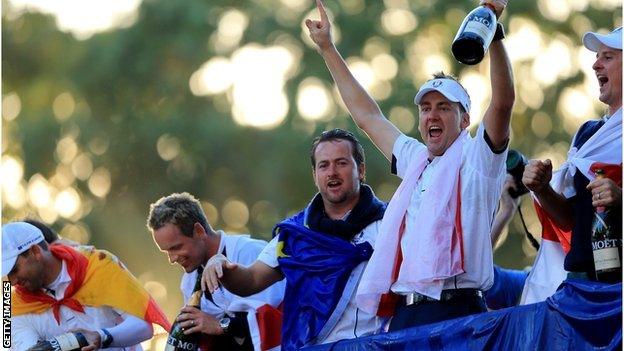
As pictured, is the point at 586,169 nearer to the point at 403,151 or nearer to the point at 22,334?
the point at 403,151

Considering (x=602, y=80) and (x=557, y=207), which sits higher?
(x=602, y=80)

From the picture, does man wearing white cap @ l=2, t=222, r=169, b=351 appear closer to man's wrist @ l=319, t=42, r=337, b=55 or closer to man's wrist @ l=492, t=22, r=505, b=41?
man's wrist @ l=319, t=42, r=337, b=55

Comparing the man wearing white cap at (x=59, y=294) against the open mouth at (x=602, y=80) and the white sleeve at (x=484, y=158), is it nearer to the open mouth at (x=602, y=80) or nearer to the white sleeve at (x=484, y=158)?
the white sleeve at (x=484, y=158)

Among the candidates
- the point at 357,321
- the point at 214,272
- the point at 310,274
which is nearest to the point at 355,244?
the point at 310,274

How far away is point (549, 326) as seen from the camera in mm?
6484

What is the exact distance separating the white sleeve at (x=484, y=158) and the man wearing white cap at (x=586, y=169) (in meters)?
0.17

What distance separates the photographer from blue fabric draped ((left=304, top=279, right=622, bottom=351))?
20.7ft

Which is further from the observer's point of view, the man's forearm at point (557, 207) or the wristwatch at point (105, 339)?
the wristwatch at point (105, 339)

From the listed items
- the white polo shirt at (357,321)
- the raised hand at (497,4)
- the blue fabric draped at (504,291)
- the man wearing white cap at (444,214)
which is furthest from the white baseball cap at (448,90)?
the blue fabric draped at (504,291)

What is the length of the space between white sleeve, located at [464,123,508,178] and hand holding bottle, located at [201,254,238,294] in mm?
1233

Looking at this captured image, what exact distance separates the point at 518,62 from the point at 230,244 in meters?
13.1

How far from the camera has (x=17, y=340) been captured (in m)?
9.18

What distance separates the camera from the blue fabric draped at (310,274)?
7.89 metres

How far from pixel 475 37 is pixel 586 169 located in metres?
0.67
